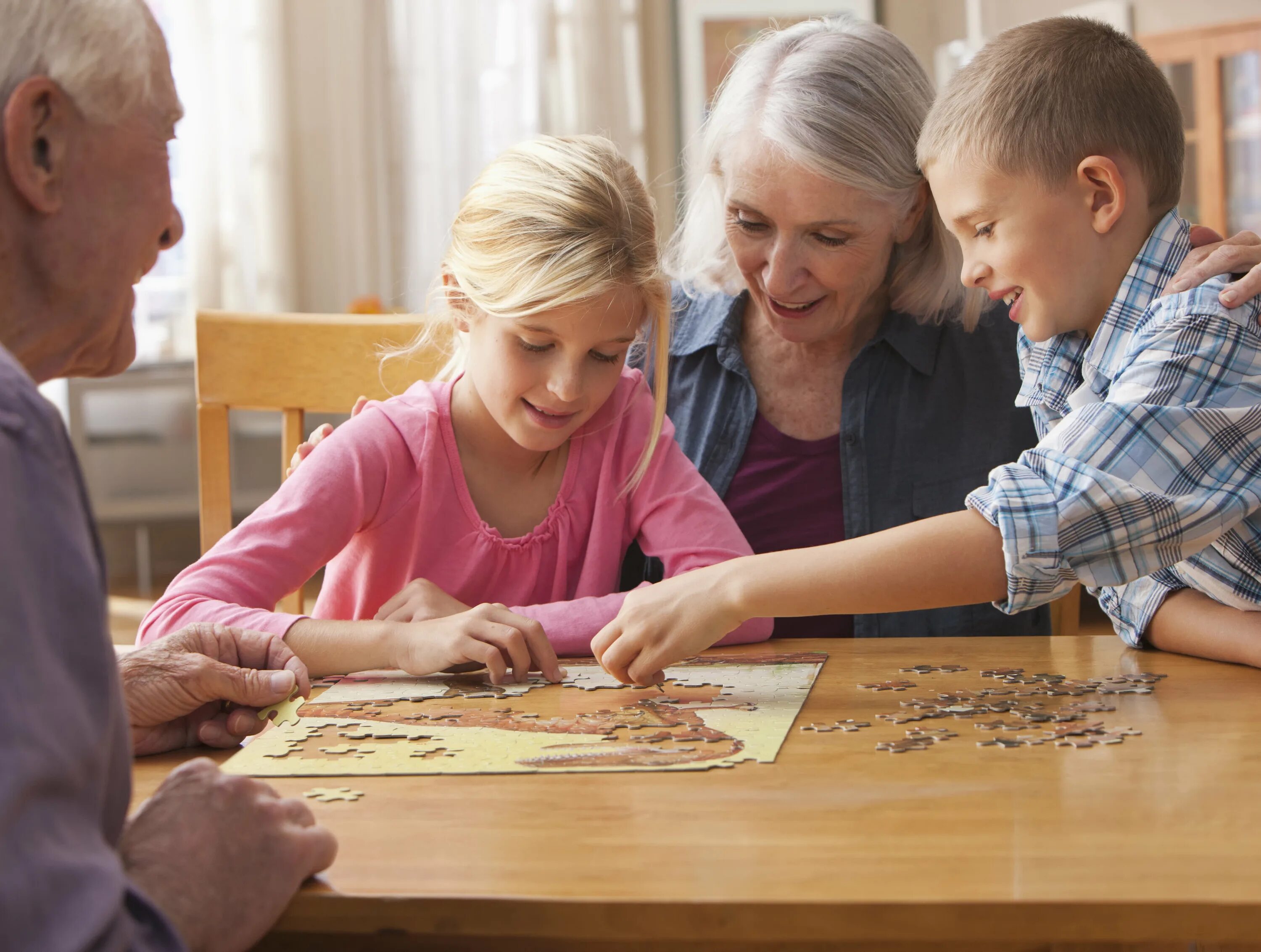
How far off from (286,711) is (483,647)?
22 centimetres

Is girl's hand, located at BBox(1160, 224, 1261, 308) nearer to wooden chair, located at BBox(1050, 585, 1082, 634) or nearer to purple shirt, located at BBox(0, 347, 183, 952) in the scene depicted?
wooden chair, located at BBox(1050, 585, 1082, 634)

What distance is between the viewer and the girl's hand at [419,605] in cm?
157

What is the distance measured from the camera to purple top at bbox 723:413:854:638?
82.0 inches

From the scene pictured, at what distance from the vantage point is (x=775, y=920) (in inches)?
32.4

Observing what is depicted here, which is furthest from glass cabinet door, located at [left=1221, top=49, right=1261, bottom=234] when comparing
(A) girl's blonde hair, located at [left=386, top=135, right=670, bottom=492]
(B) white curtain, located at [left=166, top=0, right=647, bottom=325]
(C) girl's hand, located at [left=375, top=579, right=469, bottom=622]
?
(C) girl's hand, located at [left=375, top=579, right=469, bottom=622]

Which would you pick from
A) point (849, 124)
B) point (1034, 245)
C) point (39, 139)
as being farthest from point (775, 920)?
point (849, 124)

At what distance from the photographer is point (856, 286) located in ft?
6.74

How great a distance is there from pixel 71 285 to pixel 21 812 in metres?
0.35

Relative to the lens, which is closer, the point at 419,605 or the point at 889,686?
the point at 889,686

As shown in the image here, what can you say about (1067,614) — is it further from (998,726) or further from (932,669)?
(998,726)

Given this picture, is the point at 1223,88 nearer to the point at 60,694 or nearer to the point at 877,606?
the point at 877,606

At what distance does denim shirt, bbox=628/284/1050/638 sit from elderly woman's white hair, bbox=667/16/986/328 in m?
0.07

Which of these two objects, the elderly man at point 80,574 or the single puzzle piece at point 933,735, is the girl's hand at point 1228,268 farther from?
the elderly man at point 80,574

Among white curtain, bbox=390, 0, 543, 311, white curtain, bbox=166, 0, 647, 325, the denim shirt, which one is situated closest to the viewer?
the denim shirt
